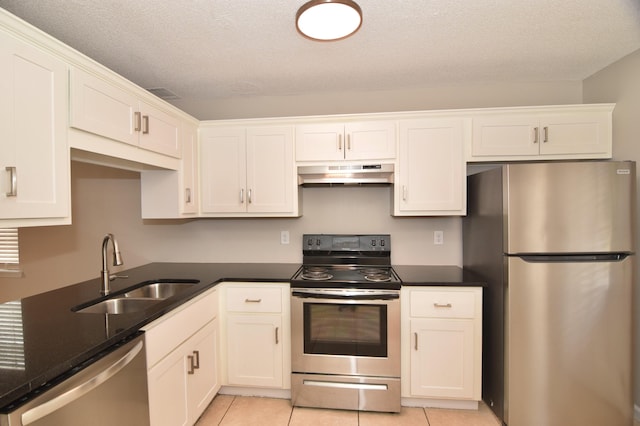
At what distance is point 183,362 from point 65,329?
26.7 inches

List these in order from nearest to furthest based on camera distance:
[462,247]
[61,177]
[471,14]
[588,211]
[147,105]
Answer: [61,177] < [471,14] < [588,211] < [147,105] < [462,247]

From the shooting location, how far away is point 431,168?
7.61ft

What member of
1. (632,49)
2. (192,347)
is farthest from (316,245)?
(632,49)

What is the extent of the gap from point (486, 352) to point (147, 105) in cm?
286

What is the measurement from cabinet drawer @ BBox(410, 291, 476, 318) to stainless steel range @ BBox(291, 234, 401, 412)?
0.15 m

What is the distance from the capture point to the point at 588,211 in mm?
1789

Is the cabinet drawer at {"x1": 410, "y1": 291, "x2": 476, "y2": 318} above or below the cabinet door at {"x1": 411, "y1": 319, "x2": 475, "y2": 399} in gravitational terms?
above

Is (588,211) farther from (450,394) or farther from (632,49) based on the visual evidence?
(450,394)

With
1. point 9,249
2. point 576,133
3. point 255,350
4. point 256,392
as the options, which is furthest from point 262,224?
point 576,133

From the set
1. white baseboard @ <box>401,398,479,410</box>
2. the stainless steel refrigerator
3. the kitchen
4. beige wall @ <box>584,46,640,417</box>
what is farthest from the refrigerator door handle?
white baseboard @ <box>401,398,479,410</box>

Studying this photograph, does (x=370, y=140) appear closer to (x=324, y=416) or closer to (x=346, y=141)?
(x=346, y=141)

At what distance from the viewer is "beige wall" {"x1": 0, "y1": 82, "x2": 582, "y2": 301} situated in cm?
251

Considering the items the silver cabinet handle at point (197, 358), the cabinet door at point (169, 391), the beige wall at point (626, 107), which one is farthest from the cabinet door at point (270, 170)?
the beige wall at point (626, 107)

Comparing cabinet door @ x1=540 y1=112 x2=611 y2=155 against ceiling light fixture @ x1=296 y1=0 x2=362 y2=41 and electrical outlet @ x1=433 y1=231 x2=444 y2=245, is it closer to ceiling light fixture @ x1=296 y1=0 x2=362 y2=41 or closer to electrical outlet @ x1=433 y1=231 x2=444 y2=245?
electrical outlet @ x1=433 y1=231 x2=444 y2=245
